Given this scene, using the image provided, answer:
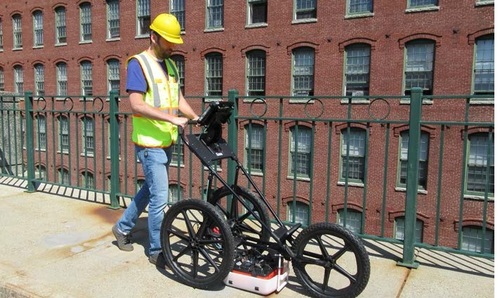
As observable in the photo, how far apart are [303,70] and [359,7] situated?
Answer: 3.95 metres

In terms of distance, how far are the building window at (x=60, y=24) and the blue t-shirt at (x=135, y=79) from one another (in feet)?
98.6

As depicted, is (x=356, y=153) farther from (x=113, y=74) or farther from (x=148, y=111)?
(x=148, y=111)

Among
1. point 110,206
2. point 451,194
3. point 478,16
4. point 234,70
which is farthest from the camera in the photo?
point 234,70

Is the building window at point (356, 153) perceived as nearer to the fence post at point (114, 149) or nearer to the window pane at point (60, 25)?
the fence post at point (114, 149)

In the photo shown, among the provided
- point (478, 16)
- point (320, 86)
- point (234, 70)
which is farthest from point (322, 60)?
point (478, 16)

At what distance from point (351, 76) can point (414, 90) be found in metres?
17.9

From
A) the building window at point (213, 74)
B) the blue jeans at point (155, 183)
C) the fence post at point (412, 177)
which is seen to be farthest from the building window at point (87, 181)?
the building window at point (213, 74)

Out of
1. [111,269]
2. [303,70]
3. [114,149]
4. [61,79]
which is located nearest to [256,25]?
[303,70]

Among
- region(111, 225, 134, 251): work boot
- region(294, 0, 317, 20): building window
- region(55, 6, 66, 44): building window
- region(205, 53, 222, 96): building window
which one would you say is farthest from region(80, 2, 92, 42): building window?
region(111, 225, 134, 251): work boot

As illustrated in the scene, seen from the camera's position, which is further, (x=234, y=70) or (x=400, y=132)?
(x=234, y=70)

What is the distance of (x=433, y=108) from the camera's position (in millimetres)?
19219

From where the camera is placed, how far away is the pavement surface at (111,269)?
3.21 meters

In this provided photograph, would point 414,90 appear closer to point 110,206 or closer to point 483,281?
point 483,281

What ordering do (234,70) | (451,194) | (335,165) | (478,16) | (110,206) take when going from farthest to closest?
(234,70), (335,165), (451,194), (478,16), (110,206)
